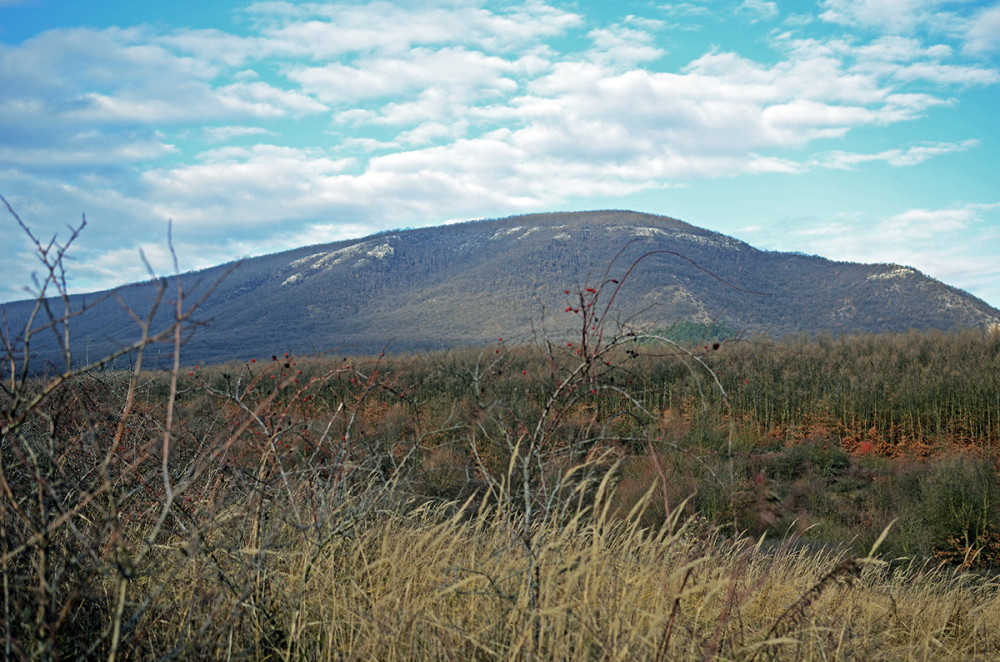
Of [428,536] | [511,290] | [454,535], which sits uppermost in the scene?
[511,290]

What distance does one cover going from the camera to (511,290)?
63.1m

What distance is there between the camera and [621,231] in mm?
76750

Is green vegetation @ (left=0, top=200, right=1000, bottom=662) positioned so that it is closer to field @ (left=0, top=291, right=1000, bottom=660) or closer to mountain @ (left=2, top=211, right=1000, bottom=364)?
field @ (left=0, top=291, right=1000, bottom=660)

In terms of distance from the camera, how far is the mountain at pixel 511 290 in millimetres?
54719

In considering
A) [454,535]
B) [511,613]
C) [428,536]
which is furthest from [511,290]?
[511,613]

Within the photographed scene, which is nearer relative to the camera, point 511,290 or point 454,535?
point 454,535

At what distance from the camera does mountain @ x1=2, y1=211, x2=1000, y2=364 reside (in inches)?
2154

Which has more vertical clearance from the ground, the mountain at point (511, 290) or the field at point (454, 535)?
the mountain at point (511, 290)

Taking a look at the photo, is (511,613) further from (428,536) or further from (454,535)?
(454,535)

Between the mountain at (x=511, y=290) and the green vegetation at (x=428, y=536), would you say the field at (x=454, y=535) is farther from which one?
the mountain at (x=511, y=290)

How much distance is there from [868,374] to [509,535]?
12.8 m

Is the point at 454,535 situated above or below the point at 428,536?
below

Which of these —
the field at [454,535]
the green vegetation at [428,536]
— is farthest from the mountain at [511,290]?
the green vegetation at [428,536]

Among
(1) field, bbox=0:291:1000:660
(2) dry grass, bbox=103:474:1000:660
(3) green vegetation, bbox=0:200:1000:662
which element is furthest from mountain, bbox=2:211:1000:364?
(2) dry grass, bbox=103:474:1000:660
